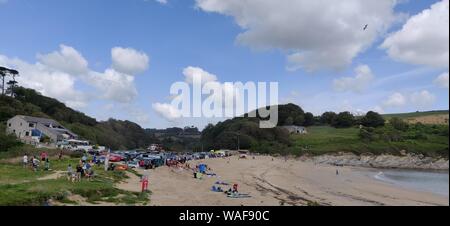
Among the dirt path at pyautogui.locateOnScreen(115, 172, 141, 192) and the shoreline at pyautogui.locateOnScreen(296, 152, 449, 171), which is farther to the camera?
the shoreline at pyautogui.locateOnScreen(296, 152, 449, 171)

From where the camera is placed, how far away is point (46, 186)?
1966cm

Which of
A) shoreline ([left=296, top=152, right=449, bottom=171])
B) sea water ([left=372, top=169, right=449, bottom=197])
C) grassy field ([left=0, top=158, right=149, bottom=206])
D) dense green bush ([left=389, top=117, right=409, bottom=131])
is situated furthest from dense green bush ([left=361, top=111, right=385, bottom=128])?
grassy field ([left=0, top=158, right=149, bottom=206])

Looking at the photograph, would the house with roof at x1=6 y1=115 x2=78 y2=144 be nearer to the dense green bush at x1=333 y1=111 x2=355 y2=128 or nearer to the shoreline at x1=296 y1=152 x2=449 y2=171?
the shoreline at x1=296 y1=152 x2=449 y2=171

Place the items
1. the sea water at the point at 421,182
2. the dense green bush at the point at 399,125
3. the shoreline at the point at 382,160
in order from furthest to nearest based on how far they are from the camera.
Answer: the dense green bush at the point at 399,125 → the shoreline at the point at 382,160 → the sea water at the point at 421,182

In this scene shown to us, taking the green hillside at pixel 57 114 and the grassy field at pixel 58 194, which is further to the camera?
the green hillside at pixel 57 114

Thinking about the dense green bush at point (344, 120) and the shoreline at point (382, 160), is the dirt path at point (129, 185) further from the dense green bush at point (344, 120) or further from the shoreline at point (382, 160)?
the dense green bush at point (344, 120)

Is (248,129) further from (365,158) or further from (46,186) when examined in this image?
(46,186)

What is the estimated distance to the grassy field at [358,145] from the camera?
398 ft

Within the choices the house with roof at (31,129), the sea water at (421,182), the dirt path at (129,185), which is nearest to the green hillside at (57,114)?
the house with roof at (31,129)

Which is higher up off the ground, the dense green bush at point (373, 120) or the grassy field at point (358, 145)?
the dense green bush at point (373, 120)

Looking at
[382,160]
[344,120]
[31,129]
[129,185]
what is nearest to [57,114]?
[31,129]

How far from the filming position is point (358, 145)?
128 m

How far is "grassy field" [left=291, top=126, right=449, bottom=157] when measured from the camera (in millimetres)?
121375
